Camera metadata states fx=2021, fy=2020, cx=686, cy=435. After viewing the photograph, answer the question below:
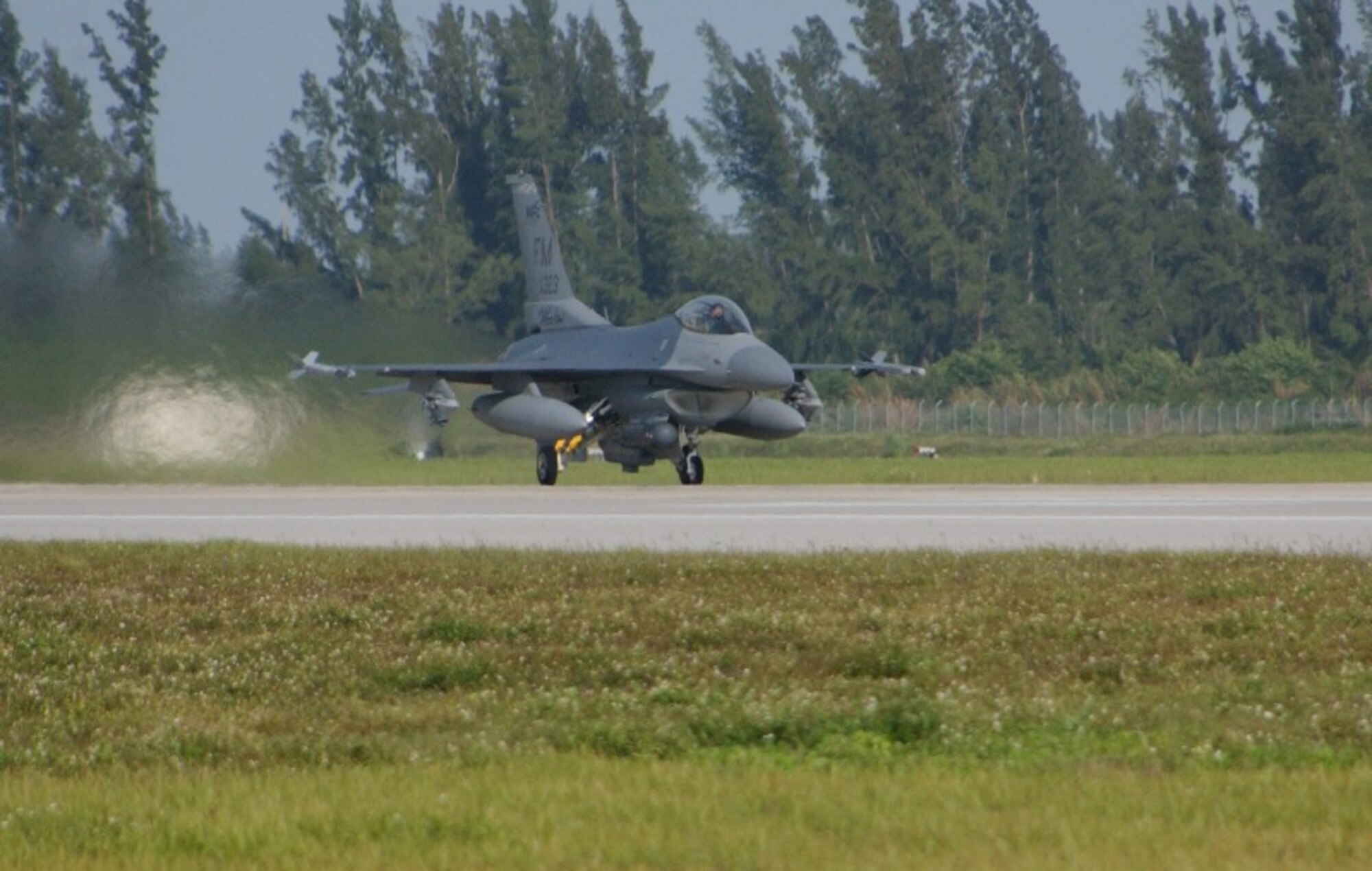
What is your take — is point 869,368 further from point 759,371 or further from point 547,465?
point 547,465

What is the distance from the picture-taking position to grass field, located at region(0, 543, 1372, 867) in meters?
6.88

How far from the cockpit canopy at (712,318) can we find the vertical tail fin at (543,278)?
Answer: 3925mm

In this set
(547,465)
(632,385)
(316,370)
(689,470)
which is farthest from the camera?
(547,465)

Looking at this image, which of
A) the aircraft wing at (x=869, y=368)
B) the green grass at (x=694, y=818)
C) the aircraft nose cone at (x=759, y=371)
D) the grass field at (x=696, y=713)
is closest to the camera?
the green grass at (x=694, y=818)

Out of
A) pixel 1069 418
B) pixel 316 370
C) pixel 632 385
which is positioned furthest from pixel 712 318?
pixel 1069 418

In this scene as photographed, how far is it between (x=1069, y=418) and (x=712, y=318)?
3336cm

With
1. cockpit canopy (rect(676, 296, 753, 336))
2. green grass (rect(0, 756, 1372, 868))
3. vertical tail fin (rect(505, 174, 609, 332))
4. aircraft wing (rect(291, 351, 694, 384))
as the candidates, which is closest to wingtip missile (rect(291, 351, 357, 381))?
aircraft wing (rect(291, 351, 694, 384))

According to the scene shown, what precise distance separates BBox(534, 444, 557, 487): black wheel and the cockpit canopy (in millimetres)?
3432

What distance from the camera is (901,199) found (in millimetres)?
88125

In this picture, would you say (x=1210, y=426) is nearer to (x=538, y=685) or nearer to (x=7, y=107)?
(x=7, y=107)

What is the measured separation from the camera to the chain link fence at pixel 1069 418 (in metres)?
61.5

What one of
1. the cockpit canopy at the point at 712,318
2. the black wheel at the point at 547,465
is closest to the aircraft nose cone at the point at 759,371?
the cockpit canopy at the point at 712,318

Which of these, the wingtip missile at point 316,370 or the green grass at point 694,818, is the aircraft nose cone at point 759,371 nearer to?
the wingtip missile at point 316,370

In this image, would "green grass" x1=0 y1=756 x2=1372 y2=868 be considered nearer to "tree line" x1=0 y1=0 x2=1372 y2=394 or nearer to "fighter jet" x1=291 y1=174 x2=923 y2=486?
"fighter jet" x1=291 y1=174 x2=923 y2=486
